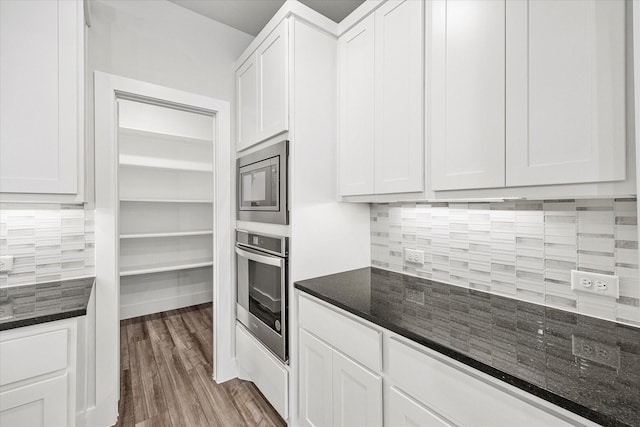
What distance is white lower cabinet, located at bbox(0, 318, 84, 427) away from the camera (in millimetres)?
1088

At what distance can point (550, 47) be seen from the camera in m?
0.93

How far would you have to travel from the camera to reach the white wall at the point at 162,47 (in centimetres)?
176

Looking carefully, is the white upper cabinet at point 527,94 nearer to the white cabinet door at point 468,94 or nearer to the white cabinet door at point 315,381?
the white cabinet door at point 468,94

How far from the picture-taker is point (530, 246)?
127cm

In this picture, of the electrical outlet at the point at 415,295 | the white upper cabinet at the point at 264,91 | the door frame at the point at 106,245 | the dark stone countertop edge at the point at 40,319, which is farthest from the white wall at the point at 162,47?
the electrical outlet at the point at 415,295

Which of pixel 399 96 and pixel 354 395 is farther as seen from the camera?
pixel 399 96

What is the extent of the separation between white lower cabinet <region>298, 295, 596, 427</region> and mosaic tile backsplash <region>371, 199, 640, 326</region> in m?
0.64

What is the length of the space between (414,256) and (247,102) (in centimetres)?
156

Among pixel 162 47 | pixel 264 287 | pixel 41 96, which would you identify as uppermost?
pixel 162 47

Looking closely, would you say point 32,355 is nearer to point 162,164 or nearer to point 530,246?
point 530,246

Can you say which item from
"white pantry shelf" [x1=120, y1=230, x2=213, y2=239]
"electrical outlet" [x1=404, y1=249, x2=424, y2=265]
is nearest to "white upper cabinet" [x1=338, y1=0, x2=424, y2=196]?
"electrical outlet" [x1=404, y1=249, x2=424, y2=265]

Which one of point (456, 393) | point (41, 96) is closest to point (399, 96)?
point (456, 393)

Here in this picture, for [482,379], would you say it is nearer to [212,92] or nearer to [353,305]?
[353,305]

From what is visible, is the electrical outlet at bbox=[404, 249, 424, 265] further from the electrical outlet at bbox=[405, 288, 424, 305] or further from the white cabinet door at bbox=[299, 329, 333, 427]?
the white cabinet door at bbox=[299, 329, 333, 427]
